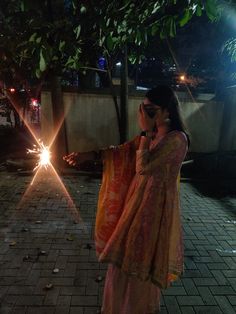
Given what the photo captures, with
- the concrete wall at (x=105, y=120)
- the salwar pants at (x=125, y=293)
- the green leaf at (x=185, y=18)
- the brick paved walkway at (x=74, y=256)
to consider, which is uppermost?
the green leaf at (x=185, y=18)

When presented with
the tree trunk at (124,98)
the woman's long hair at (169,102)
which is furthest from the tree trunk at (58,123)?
the woman's long hair at (169,102)

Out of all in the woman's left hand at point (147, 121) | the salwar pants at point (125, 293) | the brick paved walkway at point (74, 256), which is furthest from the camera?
the brick paved walkway at point (74, 256)

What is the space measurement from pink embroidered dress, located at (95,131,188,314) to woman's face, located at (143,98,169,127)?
169 mm

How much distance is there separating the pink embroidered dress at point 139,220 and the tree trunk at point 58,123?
25.9ft

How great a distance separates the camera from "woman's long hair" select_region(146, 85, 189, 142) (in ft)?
9.28

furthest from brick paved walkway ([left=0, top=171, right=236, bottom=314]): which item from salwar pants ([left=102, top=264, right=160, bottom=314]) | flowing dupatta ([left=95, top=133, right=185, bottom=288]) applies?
flowing dupatta ([left=95, top=133, right=185, bottom=288])

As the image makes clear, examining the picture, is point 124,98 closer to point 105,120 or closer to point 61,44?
point 105,120

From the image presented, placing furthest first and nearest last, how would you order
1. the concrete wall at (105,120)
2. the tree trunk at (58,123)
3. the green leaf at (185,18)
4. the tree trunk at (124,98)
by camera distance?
1. the concrete wall at (105,120)
2. the tree trunk at (124,98)
3. the tree trunk at (58,123)
4. the green leaf at (185,18)

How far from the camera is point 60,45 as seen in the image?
10.8 feet

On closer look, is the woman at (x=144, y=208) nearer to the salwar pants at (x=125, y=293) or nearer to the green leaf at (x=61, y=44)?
the salwar pants at (x=125, y=293)

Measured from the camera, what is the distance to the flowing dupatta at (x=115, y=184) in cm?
327

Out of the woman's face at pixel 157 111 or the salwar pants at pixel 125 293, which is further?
the salwar pants at pixel 125 293

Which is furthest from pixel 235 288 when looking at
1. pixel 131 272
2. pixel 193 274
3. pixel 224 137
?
pixel 224 137

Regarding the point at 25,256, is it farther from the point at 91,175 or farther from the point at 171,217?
the point at 91,175
